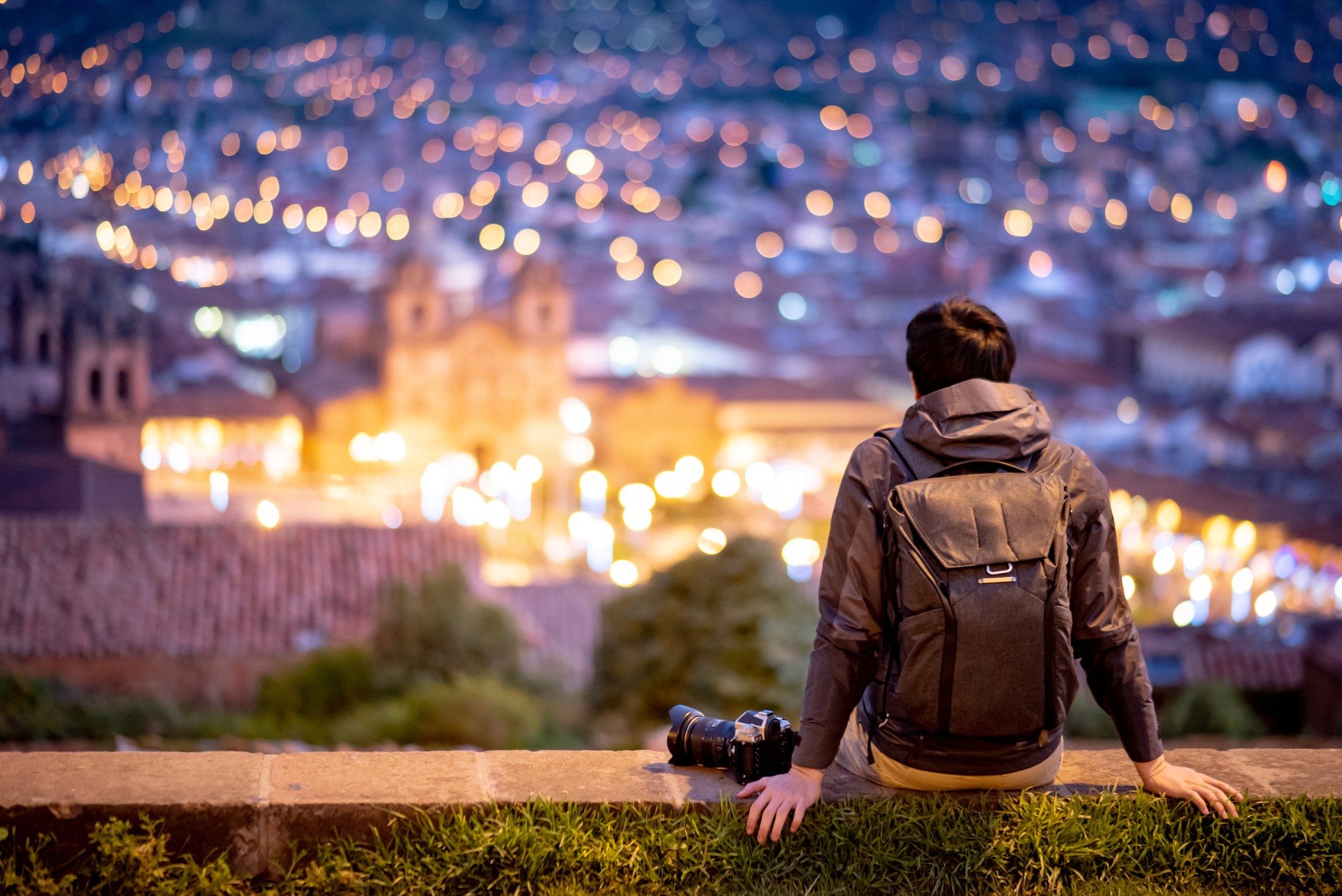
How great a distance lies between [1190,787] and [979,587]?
70cm

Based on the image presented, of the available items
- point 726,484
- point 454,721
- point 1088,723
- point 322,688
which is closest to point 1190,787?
point 454,721

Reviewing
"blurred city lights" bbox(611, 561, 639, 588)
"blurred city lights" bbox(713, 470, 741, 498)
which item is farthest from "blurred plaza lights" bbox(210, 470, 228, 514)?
"blurred city lights" bbox(713, 470, 741, 498)

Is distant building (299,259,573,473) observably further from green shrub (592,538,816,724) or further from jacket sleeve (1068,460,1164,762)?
jacket sleeve (1068,460,1164,762)

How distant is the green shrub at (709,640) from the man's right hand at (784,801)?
8446 mm

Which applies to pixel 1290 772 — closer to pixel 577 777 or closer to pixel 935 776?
pixel 935 776

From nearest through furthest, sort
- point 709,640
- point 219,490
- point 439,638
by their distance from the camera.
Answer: point 709,640
point 439,638
point 219,490

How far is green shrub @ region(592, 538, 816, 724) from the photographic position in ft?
37.3

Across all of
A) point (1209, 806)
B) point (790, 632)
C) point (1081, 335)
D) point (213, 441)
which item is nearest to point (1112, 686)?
point (1209, 806)

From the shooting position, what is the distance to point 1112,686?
91.9 inches

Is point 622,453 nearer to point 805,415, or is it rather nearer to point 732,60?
point 805,415

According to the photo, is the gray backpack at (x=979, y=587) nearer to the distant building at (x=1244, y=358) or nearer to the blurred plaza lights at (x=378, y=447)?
the blurred plaza lights at (x=378, y=447)

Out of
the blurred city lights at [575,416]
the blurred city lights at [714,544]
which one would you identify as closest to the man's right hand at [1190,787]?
the blurred city lights at [714,544]

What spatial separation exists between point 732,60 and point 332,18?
1426 inches

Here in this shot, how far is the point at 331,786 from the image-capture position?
95.7 inches
